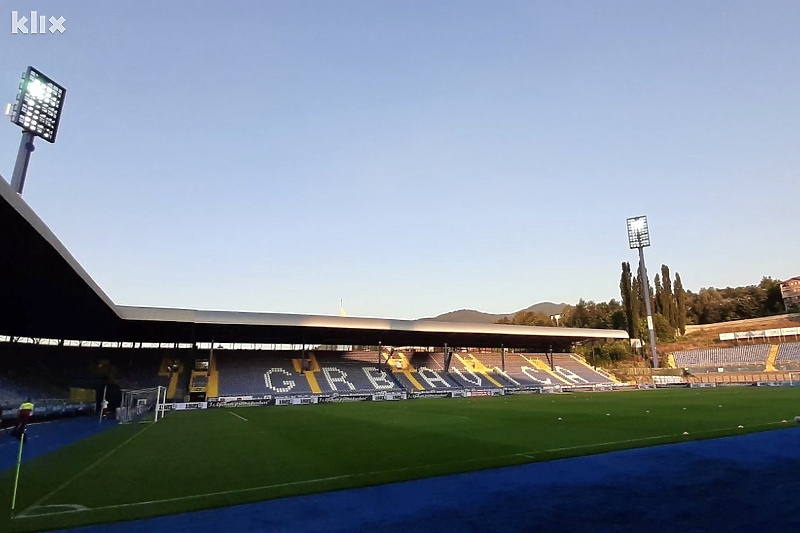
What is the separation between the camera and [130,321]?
29.6m

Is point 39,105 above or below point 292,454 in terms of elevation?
above

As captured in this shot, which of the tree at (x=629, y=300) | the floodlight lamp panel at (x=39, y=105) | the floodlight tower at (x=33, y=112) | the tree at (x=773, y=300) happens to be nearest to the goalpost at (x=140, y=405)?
the floodlight tower at (x=33, y=112)

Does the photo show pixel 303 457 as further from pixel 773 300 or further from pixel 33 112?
pixel 773 300

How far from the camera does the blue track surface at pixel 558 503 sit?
5793 millimetres

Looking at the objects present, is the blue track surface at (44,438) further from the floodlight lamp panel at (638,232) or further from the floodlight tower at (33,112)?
the floodlight lamp panel at (638,232)

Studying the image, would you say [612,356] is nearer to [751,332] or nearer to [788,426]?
[751,332]

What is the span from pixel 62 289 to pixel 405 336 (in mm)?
30305

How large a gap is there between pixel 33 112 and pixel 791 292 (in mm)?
113082

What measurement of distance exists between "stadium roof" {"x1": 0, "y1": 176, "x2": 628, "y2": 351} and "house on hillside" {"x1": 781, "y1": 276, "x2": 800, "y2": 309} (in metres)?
53.9

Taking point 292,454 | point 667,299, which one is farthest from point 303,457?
point 667,299

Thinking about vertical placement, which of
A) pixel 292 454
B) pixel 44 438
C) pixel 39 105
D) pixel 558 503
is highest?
pixel 39 105

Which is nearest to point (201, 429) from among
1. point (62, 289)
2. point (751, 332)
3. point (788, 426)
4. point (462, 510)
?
point (62, 289)

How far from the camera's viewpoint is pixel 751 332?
66.6m

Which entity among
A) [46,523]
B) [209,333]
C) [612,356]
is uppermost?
[209,333]
